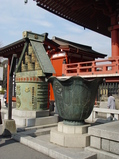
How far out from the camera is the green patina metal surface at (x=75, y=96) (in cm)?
432

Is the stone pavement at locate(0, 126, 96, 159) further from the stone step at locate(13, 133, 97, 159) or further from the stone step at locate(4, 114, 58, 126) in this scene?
the stone step at locate(4, 114, 58, 126)

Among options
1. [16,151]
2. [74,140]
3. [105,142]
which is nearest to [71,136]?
[74,140]

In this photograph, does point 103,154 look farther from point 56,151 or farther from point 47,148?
point 47,148

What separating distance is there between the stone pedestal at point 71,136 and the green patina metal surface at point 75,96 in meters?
0.23

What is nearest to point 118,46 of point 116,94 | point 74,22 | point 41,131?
point 116,94

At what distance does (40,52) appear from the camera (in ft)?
23.0

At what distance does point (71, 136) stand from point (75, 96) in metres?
0.93

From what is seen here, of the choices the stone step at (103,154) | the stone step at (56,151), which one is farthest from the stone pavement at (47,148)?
the stone step at (103,154)

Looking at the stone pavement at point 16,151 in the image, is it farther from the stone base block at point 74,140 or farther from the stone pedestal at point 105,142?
the stone pedestal at point 105,142

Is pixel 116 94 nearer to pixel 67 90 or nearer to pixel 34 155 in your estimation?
pixel 67 90

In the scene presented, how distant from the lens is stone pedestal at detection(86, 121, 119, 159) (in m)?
3.42

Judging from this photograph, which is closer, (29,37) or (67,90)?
(67,90)

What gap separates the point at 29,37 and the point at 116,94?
736 centimetres

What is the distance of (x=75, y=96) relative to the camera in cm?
436
